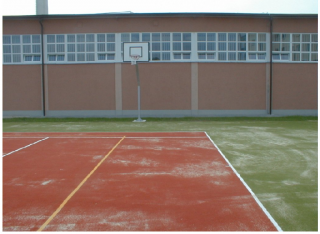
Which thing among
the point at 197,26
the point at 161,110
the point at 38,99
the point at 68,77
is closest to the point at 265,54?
the point at 197,26

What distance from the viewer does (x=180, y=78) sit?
22.9 meters

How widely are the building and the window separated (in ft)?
0.23

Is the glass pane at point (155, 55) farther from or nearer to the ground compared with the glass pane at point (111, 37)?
nearer to the ground

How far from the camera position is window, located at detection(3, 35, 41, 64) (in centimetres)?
2331

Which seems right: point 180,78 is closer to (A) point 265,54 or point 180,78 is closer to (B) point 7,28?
(A) point 265,54

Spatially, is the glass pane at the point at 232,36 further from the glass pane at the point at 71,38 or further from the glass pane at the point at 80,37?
the glass pane at the point at 71,38

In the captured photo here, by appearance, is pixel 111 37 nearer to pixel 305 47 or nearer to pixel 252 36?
pixel 252 36

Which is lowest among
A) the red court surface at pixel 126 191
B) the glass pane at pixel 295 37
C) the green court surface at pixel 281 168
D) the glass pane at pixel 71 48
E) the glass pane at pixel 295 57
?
the red court surface at pixel 126 191

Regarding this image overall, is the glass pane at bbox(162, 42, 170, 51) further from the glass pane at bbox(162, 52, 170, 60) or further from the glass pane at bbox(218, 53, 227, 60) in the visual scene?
the glass pane at bbox(218, 53, 227, 60)

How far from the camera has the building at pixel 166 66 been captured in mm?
22781

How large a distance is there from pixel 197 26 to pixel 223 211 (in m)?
19.4

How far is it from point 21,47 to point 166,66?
10.2 metres

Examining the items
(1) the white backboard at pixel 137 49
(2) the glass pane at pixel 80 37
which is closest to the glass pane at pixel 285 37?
(1) the white backboard at pixel 137 49

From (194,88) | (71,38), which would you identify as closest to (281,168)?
(194,88)
